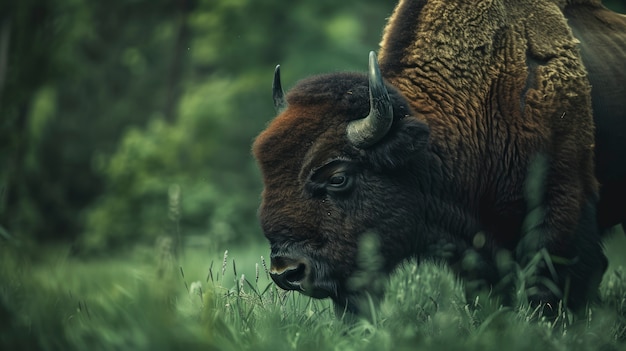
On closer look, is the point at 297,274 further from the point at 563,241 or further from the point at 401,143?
the point at 563,241

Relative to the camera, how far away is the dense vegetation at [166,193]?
3250 millimetres

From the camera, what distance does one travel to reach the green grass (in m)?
2.99

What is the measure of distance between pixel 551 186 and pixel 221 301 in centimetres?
214

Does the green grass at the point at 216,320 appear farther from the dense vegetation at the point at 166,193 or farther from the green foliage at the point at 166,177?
the green foliage at the point at 166,177

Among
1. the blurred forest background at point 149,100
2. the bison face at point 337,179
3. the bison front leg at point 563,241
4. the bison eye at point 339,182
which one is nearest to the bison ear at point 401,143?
the bison face at point 337,179

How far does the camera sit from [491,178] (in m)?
5.05

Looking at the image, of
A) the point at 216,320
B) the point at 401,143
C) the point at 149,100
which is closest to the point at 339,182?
the point at 401,143

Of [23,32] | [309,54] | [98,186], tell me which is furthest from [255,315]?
[98,186]

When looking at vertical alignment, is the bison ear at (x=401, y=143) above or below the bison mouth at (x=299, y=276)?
above

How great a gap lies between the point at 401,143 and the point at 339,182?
0.43m

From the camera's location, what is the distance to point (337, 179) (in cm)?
470

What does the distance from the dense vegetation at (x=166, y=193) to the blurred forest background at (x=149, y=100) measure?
5 centimetres

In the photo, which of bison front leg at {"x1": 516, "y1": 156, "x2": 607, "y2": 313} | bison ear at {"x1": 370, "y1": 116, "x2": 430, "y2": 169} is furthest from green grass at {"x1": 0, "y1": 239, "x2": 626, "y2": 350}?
bison ear at {"x1": 370, "y1": 116, "x2": 430, "y2": 169}

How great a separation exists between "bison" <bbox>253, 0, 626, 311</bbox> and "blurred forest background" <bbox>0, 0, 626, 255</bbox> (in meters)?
7.75
